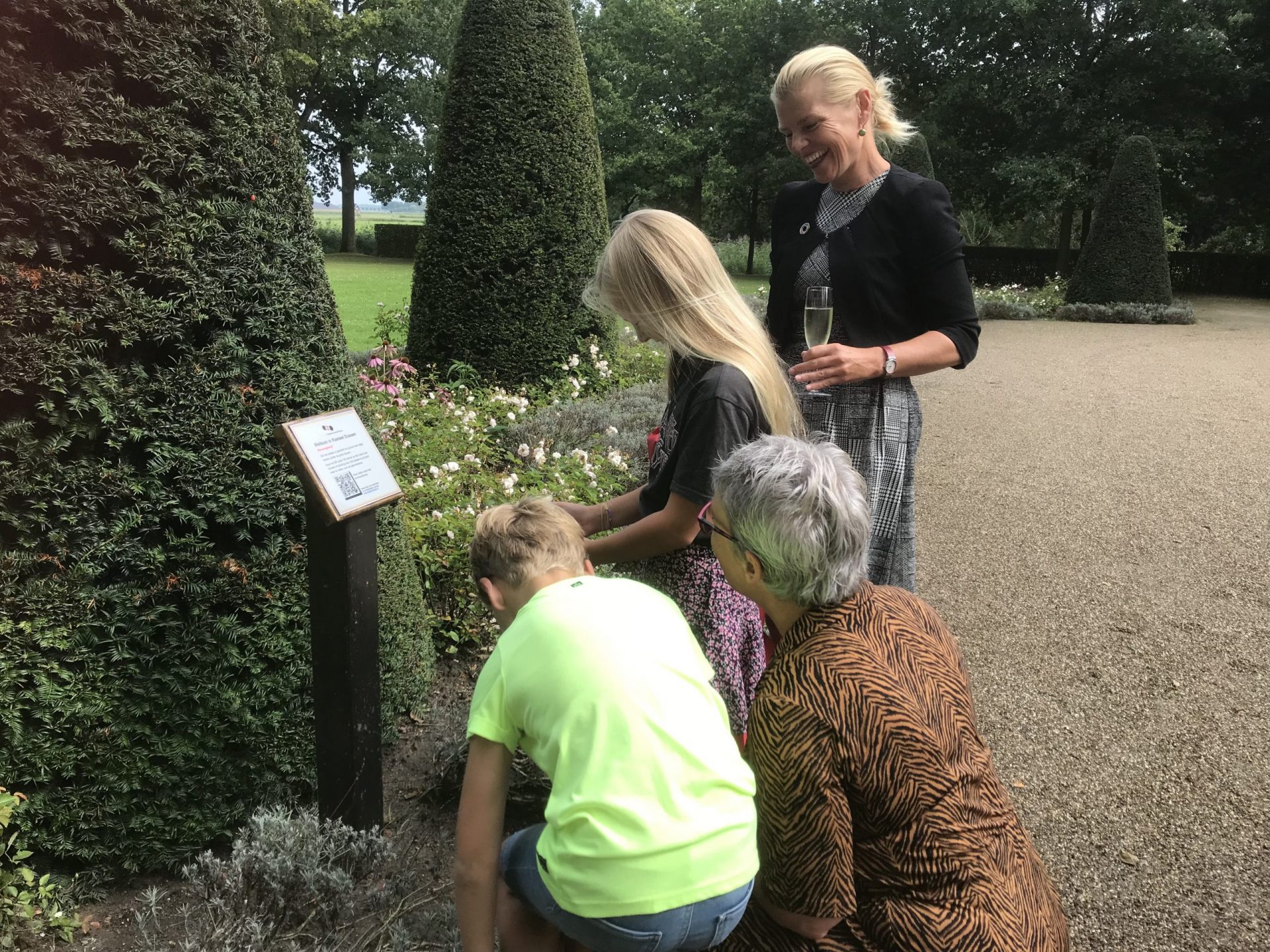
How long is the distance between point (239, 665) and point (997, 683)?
3.07 metres

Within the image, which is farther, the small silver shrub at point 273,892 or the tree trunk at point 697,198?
the tree trunk at point 697,198

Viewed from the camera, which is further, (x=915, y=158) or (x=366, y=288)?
(x=366, y=288)

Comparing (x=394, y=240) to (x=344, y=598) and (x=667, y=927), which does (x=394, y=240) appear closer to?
(x=344, y=598)

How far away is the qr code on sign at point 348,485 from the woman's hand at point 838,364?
1.14 meters

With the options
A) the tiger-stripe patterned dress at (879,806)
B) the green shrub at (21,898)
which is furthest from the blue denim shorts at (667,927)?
the green shrub at (21,898)

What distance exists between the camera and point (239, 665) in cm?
246

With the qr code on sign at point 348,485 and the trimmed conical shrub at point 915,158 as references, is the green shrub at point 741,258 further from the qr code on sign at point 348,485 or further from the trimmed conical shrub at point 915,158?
the qr code on sign at point 348,485

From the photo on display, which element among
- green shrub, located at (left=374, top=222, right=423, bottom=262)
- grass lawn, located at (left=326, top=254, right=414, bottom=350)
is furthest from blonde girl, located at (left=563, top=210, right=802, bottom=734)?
green shrub, located at (left=374, top=222, right=423, bottom=262)

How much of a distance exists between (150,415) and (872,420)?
1897 millimetres

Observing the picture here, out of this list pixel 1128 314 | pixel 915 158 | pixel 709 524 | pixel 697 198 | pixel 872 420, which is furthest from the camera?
pixel 697 198

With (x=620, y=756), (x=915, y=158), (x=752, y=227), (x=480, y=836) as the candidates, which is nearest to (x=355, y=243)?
(x=752, y=227)

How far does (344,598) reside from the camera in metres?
2.16

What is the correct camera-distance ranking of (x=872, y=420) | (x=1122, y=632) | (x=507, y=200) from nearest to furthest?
1. (x=872, y=420)
2. (x=1122, y=632)
3. (x=507, y=200)

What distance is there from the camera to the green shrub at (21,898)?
213 centimetres
